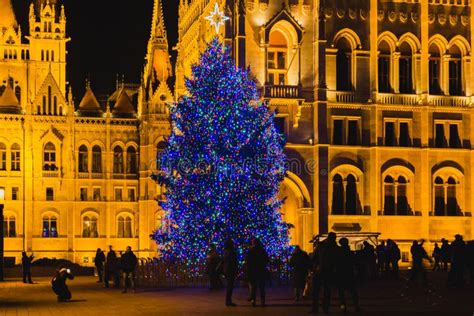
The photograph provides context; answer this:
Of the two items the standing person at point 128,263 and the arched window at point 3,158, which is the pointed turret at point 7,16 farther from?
the standing person at point 128,263

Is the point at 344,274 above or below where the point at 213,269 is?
above

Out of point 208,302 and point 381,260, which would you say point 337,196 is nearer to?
point 381,260

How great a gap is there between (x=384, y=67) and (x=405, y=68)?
4.38 feet

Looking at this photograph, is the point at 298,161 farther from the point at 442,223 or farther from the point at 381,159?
the point at 442,223

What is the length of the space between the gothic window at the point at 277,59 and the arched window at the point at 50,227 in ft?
93.0

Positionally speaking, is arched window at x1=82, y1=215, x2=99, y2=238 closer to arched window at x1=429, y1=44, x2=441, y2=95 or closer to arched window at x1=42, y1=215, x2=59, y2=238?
arched window at x1=42, y1=215, x2=59, y2=238

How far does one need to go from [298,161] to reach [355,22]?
905 centimetres

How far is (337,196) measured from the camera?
2243 inches

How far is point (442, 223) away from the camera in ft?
191

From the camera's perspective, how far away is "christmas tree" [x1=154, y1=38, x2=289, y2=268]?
3919 cm

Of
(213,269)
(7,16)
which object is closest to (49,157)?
(7,16)

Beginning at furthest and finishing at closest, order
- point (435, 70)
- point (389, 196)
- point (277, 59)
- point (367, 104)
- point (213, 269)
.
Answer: point (435, 70)
point (389, 196)
point (367, 104)
point (277, 59)
point (213, 269)

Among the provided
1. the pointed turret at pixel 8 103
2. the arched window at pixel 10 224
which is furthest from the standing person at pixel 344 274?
the pointed turret at pixel 8 103

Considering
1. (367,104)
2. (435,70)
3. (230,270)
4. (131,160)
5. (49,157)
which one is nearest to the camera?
(230,270)
